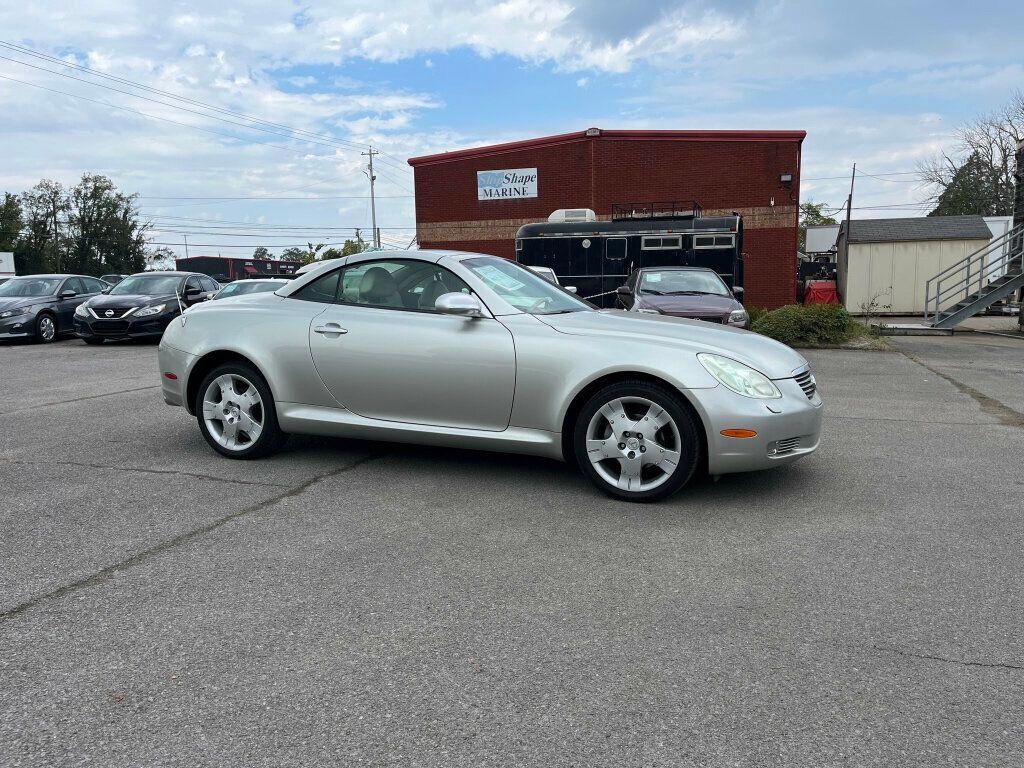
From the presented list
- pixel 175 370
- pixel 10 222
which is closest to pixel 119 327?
pixel 175 370

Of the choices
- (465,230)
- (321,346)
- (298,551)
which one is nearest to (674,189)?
(465,230)

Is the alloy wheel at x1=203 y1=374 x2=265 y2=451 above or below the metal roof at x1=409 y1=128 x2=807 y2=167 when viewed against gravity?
below

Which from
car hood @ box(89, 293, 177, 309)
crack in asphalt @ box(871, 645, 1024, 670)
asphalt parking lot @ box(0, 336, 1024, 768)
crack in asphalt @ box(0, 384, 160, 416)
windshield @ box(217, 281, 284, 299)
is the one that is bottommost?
crack in asphalt @ box(871, 645, 1024, 670)

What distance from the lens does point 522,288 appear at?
18.7 ft

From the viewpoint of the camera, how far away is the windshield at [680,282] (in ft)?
42.8

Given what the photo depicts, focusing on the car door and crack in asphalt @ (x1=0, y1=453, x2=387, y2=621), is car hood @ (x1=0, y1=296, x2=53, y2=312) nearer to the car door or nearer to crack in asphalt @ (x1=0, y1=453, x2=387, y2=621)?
the car door

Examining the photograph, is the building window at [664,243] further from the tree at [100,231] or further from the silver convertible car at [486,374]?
the tree at [100,231]

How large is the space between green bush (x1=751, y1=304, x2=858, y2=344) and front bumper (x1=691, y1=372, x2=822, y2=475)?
463 inches

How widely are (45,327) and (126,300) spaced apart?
2497 millimetres

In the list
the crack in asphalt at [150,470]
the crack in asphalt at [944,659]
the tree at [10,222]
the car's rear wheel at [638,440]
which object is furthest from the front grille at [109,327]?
the tree at [10,222]

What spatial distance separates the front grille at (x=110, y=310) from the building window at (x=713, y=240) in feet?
37.6

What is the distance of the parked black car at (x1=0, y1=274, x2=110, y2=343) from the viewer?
677 inches

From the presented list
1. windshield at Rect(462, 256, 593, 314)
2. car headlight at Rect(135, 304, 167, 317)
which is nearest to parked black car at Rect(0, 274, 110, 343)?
car headlight at Rect(135, 304, 167, 317)

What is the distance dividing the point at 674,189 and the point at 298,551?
2491 cm
